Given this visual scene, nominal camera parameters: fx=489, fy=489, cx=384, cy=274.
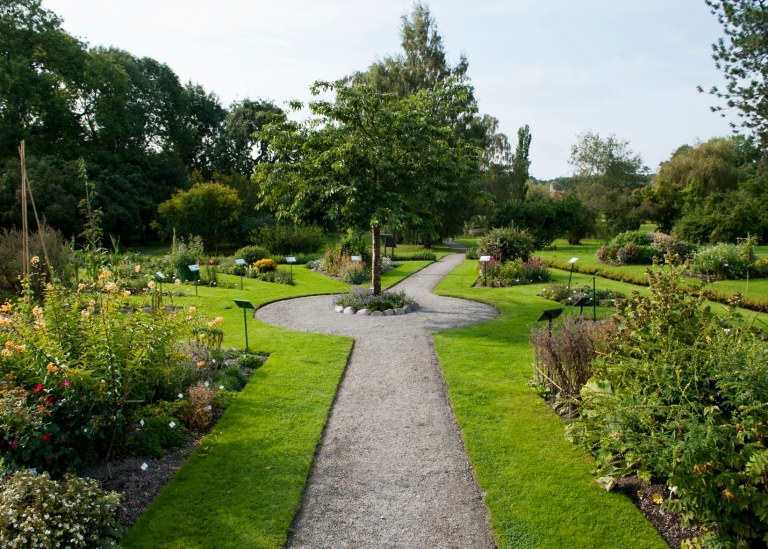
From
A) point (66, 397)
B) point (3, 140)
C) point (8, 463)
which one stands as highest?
point (3, 140)

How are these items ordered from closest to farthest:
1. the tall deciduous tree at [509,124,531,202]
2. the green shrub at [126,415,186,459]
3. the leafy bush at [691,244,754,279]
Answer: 1. the green shrub at [126,415,186,459]
2. the leafy bush at [691,244,754,279]
3. the tall deciduous tree at [509,124,531,202]

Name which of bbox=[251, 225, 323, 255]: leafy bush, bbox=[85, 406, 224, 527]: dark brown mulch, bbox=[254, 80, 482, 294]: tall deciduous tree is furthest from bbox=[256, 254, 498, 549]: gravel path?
bbox=[251, 225, 323, 255]: leafy bush

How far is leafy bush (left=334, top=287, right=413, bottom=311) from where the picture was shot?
13.0 m

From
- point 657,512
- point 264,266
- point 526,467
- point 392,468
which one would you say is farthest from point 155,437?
point 264,266

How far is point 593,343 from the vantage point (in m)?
6.05

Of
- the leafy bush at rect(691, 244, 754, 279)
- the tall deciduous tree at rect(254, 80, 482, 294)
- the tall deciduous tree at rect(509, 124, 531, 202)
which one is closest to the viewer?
the tall deciduous tree at rect(254, 80, 482, 294)

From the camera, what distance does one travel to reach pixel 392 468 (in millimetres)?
5094

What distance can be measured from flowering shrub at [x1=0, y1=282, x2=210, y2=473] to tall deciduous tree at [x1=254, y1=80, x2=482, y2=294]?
6656mm

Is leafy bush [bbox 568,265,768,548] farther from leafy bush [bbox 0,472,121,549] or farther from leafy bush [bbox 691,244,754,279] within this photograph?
leafy bush [bbox 691,244,754,279]

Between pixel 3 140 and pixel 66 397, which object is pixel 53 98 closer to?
pixel 3 140

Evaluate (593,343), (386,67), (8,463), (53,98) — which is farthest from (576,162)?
(8,463)

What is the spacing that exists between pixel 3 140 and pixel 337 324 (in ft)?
94.9

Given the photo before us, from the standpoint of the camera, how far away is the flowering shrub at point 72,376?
4.27 m

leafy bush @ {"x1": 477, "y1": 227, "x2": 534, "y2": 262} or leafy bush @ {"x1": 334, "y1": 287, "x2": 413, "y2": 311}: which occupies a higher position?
leafy bush @ {"x1": 477, "y1": 227, "x2": 534, "y2": 262}
